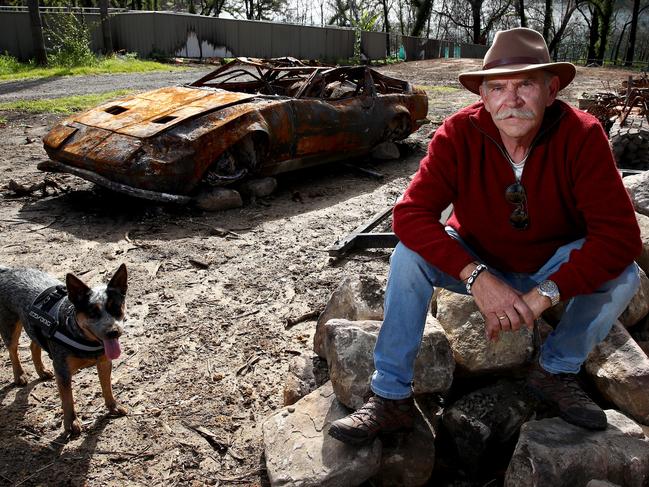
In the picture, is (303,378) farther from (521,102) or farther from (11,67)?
(11,67)

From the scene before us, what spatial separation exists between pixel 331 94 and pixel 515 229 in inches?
243

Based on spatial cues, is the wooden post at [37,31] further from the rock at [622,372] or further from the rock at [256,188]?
the rock at [622,372]

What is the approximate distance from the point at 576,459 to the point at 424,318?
2.52ft

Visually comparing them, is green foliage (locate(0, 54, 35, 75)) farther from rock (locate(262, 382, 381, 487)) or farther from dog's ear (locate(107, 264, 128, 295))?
rock (locate(262, 382, 381, 487))

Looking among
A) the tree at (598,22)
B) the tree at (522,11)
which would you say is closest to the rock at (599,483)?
the tree at (598,22)

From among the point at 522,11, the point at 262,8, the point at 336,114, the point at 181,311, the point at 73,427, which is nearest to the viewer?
the point at 73,427

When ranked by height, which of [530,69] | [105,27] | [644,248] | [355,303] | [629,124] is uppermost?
[105,27]

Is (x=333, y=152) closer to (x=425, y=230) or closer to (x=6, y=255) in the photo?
(x=6, y=255)

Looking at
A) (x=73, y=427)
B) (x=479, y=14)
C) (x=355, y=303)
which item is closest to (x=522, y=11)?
(x=479, y=14)

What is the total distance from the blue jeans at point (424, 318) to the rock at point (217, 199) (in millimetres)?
3910

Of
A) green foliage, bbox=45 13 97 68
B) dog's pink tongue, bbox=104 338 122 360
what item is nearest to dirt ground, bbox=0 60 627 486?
dog's pink tongue, bbox=104 338 122 360

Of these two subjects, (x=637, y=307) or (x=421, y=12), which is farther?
(x=421, y=12)

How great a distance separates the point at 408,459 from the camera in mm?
2602

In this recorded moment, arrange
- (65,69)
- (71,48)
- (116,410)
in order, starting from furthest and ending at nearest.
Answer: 1. (71,48)
2. (65,69)
3. (116,410)
